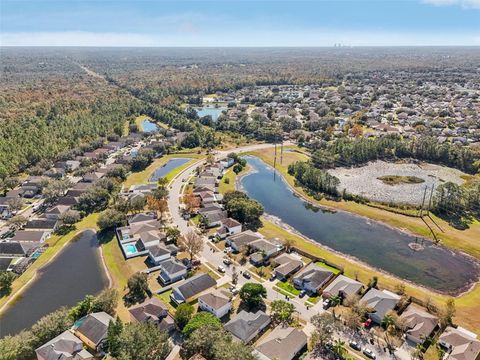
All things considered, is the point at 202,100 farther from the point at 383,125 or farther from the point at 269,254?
the point at 269,254

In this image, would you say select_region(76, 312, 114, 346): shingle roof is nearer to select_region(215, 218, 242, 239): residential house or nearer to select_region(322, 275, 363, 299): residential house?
select_region(215, 218, 242, 239): residential house

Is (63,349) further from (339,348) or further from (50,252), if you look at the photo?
(339,348)

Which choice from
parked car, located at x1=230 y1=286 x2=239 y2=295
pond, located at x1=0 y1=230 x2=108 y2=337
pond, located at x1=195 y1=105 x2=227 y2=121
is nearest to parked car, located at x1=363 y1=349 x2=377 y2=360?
parked car, located at x1=230 y1=286 x2=239 y2=295

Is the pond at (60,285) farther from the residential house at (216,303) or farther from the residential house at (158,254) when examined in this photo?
the residential house at (216,303)

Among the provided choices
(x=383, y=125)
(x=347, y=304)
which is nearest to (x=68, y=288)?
(x=347, y=304)

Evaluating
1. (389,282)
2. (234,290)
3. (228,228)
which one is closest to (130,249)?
(228,228)

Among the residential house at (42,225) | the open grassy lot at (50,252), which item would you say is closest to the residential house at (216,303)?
the open grassy lot at (50,252)
